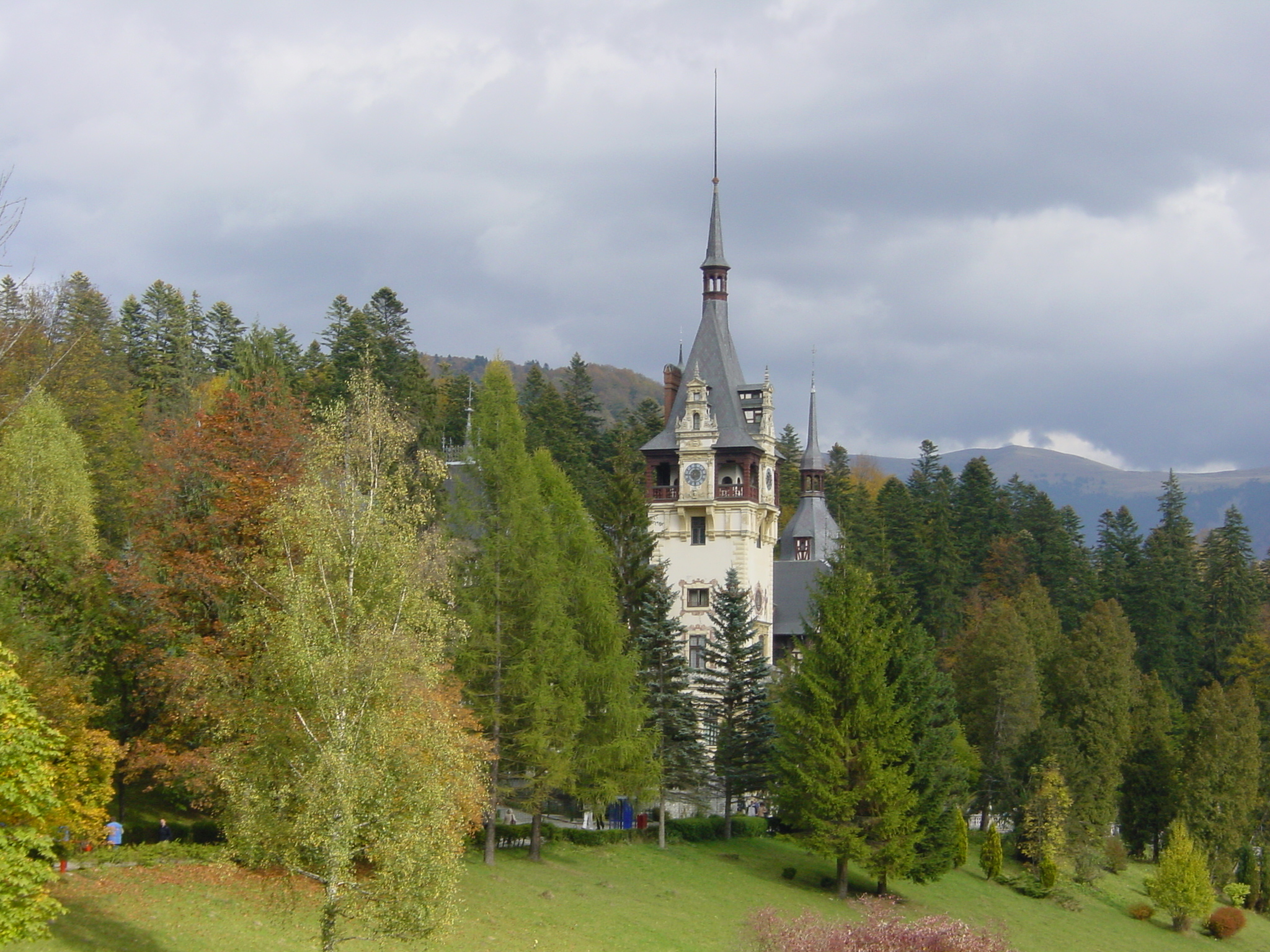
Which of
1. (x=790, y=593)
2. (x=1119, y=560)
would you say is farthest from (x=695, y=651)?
(x=1119, y=560)

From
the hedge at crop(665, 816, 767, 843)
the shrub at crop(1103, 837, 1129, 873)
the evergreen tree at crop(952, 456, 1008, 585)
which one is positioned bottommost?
the shrub at crop(1103, 837, 1129, 873)

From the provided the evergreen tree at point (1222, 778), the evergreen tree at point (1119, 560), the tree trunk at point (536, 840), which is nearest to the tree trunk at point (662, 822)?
the tree trunk at point (536, 840)

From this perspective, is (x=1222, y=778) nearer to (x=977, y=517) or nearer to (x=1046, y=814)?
(x=1046, y=814)

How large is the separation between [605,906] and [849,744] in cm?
1256

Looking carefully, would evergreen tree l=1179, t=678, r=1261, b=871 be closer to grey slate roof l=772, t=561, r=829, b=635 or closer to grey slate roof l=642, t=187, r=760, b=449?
grey slate roof l=772, t=561, r=829, b=635

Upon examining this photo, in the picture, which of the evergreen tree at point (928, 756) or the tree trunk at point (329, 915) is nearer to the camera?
the tree trunk at point (329, 915)

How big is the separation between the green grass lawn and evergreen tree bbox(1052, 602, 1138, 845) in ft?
11.3

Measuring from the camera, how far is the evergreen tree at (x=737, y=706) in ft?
169

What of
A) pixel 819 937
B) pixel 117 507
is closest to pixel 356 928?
pixel 819 937

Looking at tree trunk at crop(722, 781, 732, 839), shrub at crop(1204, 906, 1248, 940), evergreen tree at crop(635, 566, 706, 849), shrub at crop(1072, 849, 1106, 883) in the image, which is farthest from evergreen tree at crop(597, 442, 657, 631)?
shrub at crop(1204, 906, 1248, 940)

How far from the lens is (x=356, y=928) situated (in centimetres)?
2805

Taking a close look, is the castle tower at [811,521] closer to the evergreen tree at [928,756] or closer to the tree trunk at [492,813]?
the evergreen tree at [928,756]

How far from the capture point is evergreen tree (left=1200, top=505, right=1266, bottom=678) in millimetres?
89875

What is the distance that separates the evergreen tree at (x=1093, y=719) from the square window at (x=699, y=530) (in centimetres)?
1775
